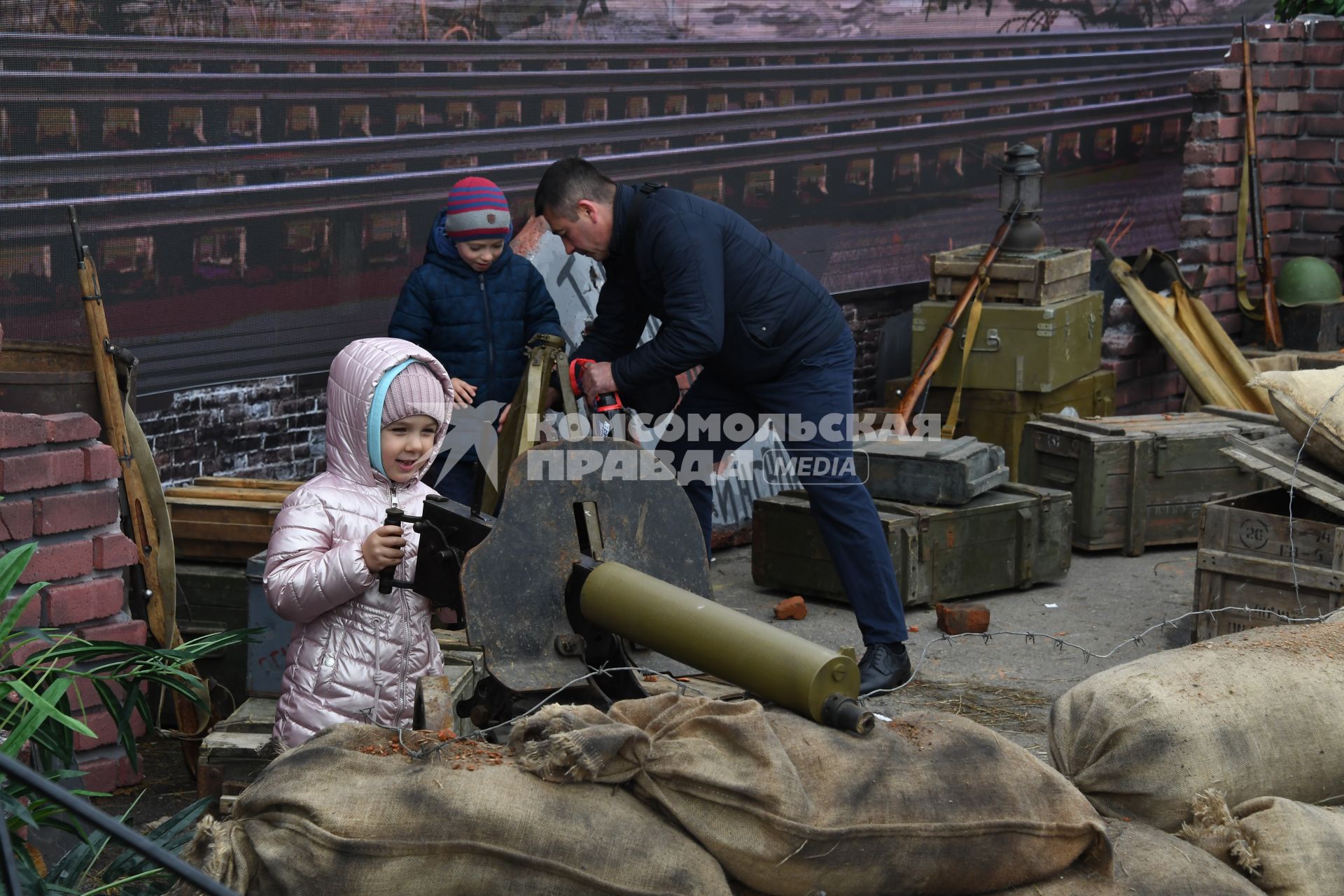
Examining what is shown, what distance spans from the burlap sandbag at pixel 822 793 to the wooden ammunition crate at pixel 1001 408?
199 inches

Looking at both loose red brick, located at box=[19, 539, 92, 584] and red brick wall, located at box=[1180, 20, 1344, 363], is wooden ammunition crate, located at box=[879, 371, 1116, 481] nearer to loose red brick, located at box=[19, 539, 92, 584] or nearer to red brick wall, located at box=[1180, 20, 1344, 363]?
red brick wall, located at box=[1180, 20, 1344, 363]

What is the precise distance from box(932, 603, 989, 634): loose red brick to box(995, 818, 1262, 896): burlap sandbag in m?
2.86

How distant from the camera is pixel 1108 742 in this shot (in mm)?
3375

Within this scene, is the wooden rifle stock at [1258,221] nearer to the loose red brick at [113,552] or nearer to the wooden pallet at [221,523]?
the wooden pallet at [221,523]

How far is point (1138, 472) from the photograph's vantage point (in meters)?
7.11

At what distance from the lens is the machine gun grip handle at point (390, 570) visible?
3.15 metres

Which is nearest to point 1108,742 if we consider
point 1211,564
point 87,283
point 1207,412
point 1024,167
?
point 1211,564

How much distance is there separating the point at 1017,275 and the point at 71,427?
197 inches

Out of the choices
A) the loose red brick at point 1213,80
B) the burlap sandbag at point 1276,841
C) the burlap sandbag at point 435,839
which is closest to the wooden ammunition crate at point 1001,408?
the loose red brick at point 1213,80

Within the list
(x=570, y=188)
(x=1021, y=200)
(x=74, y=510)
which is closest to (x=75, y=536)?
(x=74, y=510)

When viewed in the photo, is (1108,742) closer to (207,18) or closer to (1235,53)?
(207,18)

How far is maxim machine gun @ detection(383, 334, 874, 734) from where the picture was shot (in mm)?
2824

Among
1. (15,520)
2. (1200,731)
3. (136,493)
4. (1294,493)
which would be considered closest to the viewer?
(1200,731)

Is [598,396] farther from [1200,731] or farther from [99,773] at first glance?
[1200,731]
